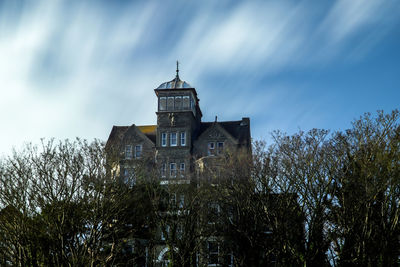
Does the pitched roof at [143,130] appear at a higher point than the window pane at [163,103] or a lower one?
lower

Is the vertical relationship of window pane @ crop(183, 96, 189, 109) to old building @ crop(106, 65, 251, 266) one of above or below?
above

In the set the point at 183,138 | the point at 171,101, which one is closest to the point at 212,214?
the point at 183,138

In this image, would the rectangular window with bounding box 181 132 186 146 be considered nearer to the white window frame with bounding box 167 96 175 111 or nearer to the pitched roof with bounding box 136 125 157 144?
the white window frame with bounding box 167 96 175 111

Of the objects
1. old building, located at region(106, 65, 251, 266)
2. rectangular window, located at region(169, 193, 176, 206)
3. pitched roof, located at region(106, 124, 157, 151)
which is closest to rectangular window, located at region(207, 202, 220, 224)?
rectangular window, located at region(169, 193, 176, 206)

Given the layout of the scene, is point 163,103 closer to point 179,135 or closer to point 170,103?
point 170,103

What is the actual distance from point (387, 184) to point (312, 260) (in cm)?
800

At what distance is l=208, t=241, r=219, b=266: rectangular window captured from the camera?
1605 inches

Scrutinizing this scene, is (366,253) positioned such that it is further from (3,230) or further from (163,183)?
(3,230)

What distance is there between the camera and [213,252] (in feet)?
147

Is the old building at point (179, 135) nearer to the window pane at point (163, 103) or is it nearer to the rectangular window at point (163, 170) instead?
the window pane at point (163, 103)

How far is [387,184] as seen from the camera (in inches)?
1286

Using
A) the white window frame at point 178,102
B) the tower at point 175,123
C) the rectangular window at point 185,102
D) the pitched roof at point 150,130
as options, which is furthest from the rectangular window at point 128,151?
the rectangular window at point 185,102

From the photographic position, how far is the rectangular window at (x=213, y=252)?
4076cm

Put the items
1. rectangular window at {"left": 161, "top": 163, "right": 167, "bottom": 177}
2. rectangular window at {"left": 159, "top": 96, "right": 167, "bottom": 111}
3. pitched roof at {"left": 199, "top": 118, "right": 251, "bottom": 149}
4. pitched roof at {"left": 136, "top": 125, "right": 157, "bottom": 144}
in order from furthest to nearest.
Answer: pitched roof at {"left": 136, "top": 125, "right": 157, "bottom": 144} → rectangular window at {"left": 159, "top": 96, "right": 167, "bottom": 111} → pitched roof at {"left": 199, "top": 118, "right": 251, "bottom": 149} → rectangular window at {"left": 161, "top": 163, "right": 167, "bottom": 177}
